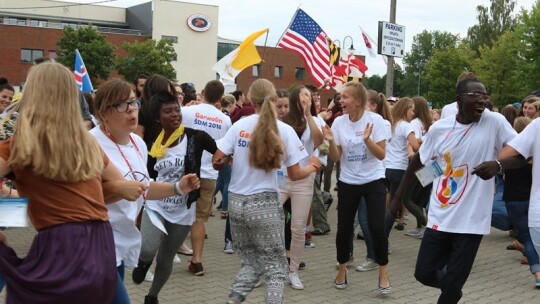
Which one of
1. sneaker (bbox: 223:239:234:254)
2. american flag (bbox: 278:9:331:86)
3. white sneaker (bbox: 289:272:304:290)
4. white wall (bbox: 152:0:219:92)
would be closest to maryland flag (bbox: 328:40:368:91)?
american flag (bbox: 278:9:331:86)

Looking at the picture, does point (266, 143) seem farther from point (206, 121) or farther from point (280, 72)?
point (280, 72)

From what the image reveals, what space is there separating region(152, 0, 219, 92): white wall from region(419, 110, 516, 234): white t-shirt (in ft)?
229

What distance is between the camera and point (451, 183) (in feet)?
16.4

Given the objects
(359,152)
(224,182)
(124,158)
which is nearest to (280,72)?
(224,182)

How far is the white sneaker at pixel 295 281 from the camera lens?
21.8 feet

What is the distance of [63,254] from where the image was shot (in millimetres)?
2885

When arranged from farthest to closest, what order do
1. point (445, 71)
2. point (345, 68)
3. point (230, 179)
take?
point (445, 71)
point (345, 68)
point (230, 179)

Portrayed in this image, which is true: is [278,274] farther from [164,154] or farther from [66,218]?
[66,218]

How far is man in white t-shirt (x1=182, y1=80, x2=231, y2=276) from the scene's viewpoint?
7207 mm

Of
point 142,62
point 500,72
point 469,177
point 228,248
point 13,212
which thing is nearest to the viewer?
point 13,212

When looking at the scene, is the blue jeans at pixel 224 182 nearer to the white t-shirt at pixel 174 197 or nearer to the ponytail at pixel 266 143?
the white t-shirt at pixel 174 197

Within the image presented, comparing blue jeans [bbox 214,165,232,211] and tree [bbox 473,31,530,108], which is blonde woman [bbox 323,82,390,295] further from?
tree [bbox 473,31,530,108]

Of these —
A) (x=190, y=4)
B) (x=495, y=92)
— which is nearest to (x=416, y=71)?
(x=190, y=4)

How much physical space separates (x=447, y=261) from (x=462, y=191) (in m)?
0.59
